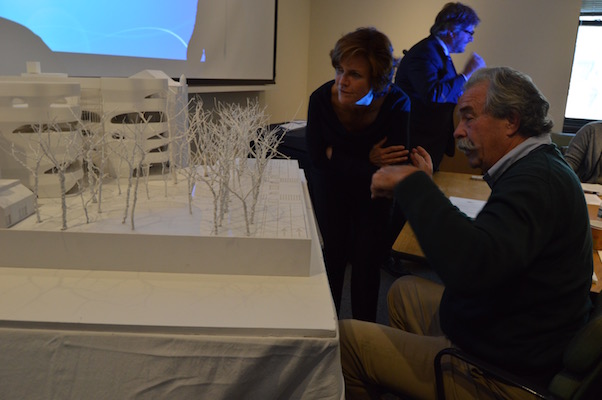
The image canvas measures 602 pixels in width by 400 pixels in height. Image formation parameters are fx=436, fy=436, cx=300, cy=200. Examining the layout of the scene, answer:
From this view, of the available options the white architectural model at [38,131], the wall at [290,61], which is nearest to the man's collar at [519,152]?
the white architectural model at [38,131]

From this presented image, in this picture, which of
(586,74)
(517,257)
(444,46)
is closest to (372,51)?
(517,257)

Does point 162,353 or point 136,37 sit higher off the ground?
point 136,37

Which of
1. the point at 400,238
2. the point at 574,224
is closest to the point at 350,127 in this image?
the point at 400,238

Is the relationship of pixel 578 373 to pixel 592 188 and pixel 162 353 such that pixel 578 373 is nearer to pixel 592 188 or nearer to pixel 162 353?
pixel 162 353

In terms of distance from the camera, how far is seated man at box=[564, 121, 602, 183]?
8.62 feet

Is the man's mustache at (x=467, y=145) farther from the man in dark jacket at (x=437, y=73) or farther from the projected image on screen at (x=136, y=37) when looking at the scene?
the projected image on screen at (x=136, y=37)

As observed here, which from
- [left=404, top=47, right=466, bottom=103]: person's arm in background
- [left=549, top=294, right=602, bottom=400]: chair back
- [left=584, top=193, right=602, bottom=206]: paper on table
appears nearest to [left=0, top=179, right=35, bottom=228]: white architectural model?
[left=549, top=294, right=602, bottom=400]: chair back

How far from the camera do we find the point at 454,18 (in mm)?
2629

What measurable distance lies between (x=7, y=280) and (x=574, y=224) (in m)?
1.37

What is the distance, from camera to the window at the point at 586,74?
4.58 meters

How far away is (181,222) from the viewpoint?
1.23 meters

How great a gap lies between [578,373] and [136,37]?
2461 mm

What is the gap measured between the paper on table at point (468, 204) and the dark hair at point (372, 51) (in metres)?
0.67

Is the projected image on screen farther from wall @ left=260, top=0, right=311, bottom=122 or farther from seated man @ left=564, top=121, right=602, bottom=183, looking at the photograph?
seated man @ left=564, top=121, right=602, bottom=183
